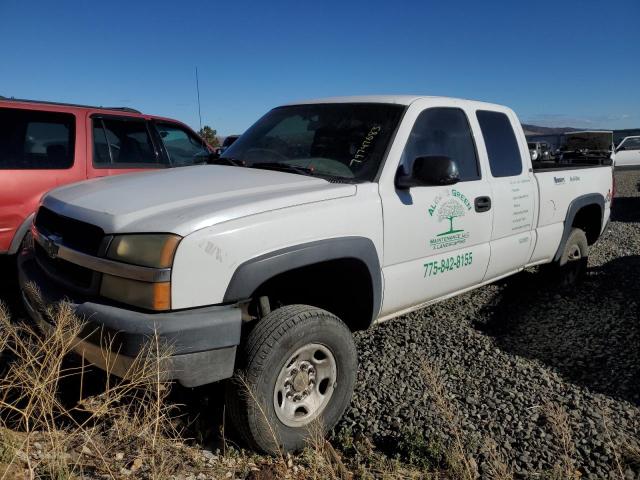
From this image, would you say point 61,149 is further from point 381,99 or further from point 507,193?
point 507,193

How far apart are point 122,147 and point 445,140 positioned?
11.9ft

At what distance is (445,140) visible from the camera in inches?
144

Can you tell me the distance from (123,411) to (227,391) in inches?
20.5

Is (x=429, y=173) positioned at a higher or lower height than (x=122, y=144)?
lower

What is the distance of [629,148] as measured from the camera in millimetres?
20562

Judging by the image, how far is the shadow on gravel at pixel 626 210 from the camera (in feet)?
36.6

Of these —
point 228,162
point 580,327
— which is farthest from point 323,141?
point 580,327

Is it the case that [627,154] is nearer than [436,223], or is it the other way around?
[436,223]

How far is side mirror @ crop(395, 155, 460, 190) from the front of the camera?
9.86ft

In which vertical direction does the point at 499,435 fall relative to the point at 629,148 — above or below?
below

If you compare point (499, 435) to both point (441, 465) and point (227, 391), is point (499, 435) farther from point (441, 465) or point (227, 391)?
point (227, 391)

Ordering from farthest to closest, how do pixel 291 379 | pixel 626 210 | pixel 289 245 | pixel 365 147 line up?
pixel 626 210, pixel 365 147, pixel 291 379, pixel 289 245

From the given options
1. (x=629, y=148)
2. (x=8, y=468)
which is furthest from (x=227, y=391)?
(x=629, y=148)

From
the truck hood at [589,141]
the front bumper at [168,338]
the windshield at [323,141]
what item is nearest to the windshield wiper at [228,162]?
the windshield at [323,141]
